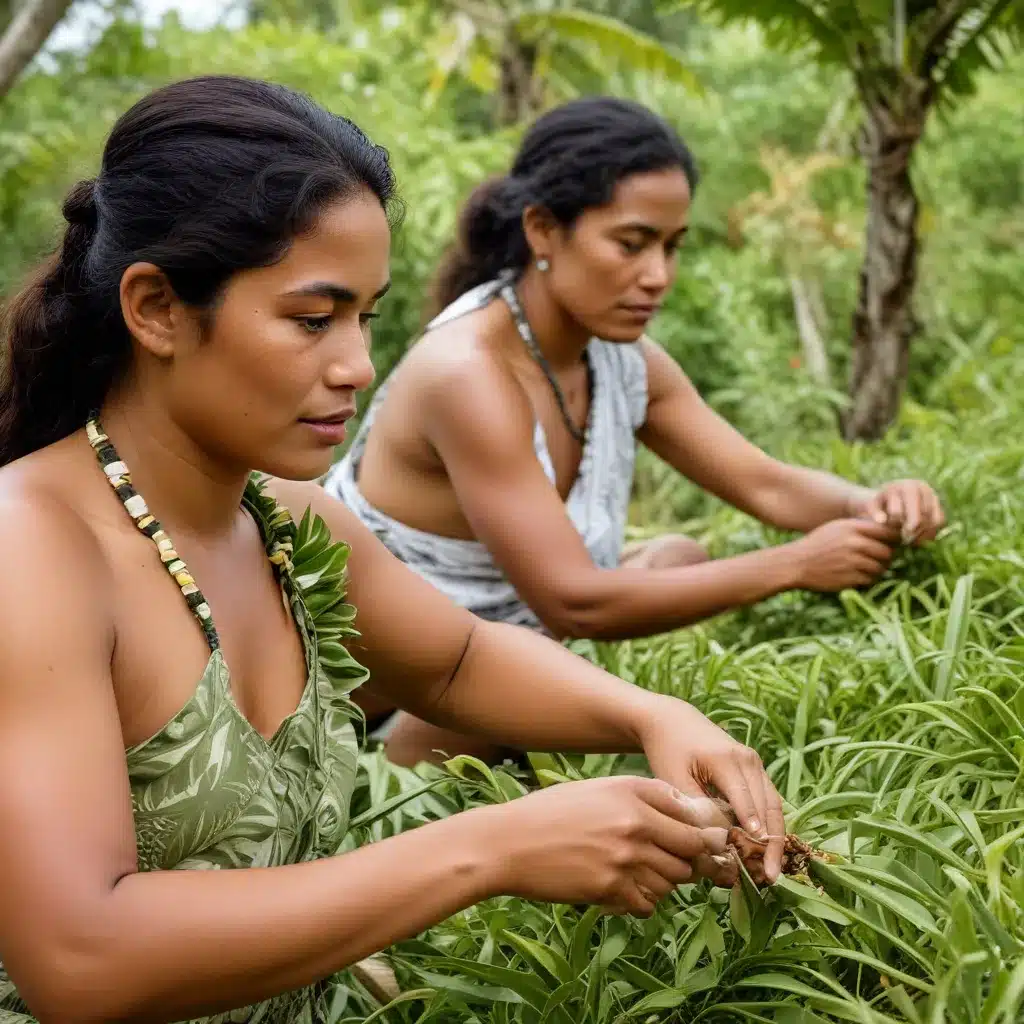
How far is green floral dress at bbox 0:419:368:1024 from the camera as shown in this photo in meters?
1.44

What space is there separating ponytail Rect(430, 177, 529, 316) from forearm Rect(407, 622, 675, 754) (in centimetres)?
152

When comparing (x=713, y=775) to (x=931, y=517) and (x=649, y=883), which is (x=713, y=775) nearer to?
(x=649, y=883)

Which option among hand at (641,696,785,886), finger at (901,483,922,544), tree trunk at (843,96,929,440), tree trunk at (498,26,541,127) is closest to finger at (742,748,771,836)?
hand at (641,696,785,886)

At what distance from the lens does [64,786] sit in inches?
48.0

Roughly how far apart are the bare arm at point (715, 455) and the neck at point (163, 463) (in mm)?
1931

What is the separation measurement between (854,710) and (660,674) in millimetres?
378

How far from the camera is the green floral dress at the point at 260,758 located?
1437mm

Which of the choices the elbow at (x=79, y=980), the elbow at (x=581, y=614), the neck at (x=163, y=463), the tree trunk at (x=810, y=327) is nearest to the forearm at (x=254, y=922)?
the elbow at (x=79, y=980)

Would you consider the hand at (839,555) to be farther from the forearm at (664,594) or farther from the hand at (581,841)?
the hand at (581,841)

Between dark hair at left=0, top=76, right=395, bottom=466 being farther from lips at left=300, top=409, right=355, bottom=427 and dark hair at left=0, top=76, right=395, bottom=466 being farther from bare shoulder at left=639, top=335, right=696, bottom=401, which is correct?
bare shoulder at left=639, top=335, right=696, bottom=401

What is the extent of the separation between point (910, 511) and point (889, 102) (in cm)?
238

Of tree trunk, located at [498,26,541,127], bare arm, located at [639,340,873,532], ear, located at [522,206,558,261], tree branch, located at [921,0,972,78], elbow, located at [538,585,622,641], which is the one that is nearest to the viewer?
elbow, located at [538,585,622,641]

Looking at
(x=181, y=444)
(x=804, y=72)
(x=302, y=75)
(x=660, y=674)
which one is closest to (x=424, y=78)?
(x=302, y=75)

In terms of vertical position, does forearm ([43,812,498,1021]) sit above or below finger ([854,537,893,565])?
above
